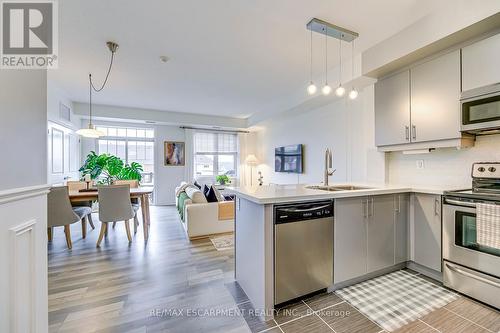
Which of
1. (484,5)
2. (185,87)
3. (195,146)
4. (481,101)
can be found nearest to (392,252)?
(481,101)

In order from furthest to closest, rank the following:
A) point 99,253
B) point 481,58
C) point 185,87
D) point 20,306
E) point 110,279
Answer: point 185,87, point 99,253, point 110,279, point 481,58, point 20,306

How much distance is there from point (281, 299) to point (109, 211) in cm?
277

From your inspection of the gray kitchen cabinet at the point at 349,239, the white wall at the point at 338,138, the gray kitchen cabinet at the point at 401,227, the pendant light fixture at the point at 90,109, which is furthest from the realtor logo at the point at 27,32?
the white wall at the point at 338,138

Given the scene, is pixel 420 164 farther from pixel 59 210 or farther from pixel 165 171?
pixel 165 171

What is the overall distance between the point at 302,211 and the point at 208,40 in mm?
2200

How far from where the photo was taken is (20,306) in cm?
102

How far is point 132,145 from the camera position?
6.48m

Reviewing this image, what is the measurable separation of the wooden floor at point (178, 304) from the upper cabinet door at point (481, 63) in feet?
6.34

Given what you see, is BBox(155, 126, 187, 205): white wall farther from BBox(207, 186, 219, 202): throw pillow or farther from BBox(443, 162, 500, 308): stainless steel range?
BBox(443, 162, 500, 308): stainless steel range

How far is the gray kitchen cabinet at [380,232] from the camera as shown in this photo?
2.21 meters

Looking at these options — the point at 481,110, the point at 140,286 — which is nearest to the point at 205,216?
the point at 140,286

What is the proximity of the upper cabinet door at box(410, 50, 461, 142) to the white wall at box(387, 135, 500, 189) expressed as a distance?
1.22ft

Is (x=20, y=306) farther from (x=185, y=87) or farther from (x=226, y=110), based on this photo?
(x=226, y=110)

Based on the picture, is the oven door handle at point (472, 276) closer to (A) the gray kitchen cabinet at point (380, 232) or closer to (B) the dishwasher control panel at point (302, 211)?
(A) the gray kitchen cabinet at point (380, 232)
